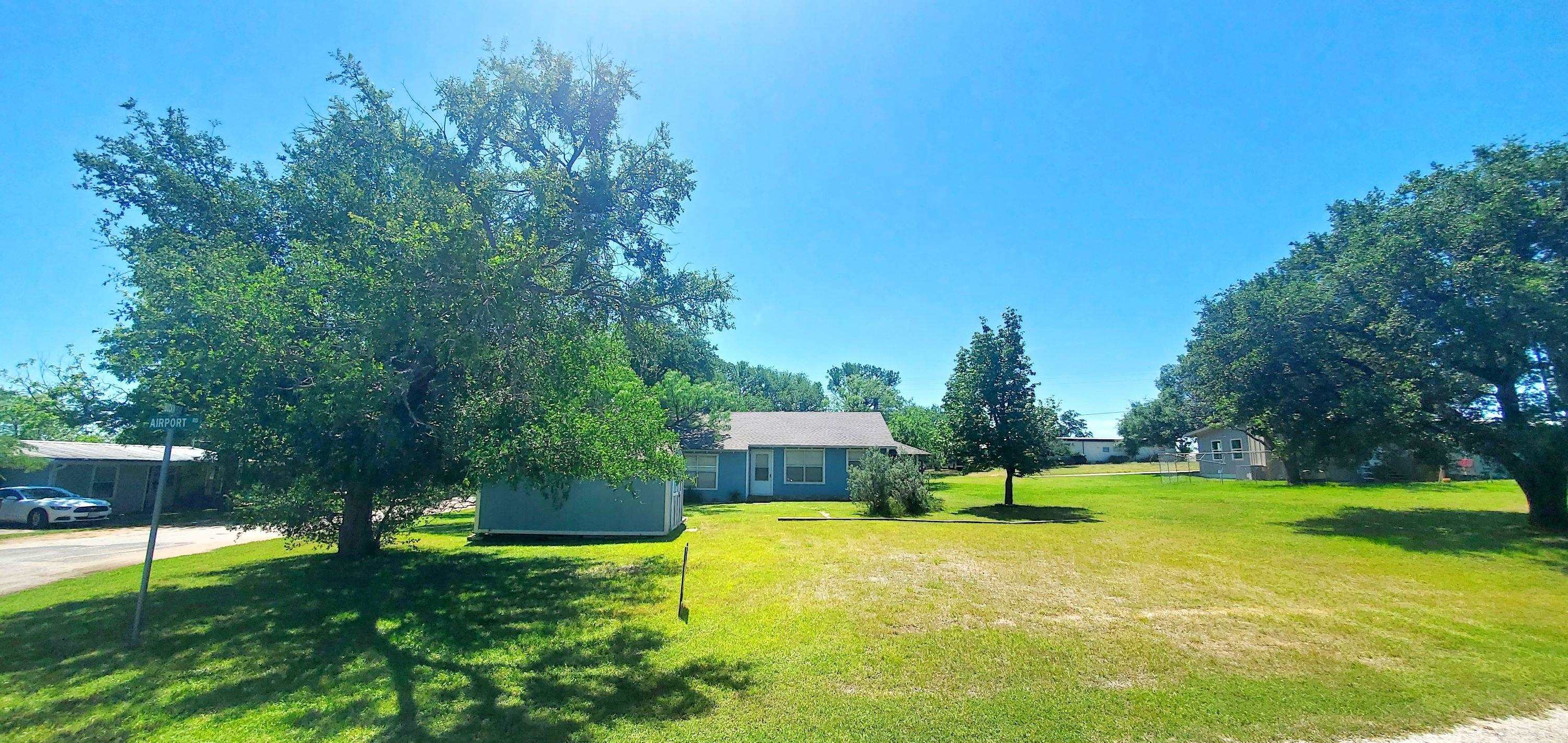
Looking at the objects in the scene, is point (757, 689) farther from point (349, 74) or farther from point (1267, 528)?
point (1267, 528)

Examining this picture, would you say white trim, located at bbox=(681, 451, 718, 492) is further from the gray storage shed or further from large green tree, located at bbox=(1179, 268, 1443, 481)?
large green tree, located at bbox=(1179, 268, 1443, 481)

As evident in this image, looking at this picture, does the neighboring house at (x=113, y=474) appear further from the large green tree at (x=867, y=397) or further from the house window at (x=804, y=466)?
the large green tree at (x=867, y=397)

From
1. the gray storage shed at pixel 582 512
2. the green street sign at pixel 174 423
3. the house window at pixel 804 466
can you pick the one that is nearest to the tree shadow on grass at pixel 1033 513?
the house window at pixel 804 466

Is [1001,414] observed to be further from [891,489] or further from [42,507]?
[42,507]

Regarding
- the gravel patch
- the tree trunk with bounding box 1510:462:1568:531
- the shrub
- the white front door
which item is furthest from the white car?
the tree trunk with bounding box 1510:462:1568:531

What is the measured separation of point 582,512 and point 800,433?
14.6 metres

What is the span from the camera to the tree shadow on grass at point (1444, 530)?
12570 mm

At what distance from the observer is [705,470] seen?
2669 centimetres

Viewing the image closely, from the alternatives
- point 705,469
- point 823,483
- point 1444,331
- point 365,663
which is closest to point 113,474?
point 705,469

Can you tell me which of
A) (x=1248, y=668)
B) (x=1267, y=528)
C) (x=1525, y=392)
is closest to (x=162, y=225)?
(x=1248, y=668)

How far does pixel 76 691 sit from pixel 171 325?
3990 mm

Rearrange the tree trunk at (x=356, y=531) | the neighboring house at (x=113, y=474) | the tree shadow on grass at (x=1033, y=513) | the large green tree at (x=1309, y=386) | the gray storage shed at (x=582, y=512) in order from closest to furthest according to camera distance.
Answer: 1. the tree trunk at (x=356, y=531)
2. the gray storage shed at (x=582, y=512)
3. the large green tree at (x=1309, y=386)
4. the tree shadow on grass at (x=1033, y=513)
5. the neighboring house at (x=113, y=474)

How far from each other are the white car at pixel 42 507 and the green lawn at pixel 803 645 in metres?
12.6

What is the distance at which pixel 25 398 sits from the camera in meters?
9.04
